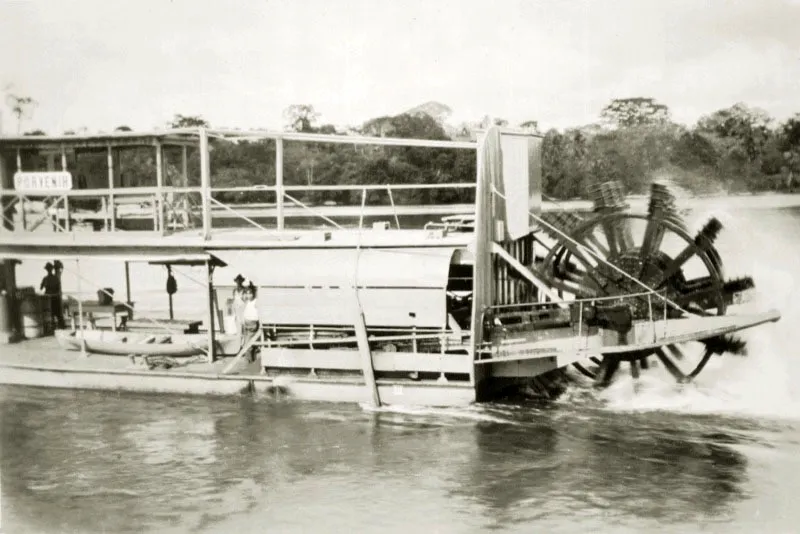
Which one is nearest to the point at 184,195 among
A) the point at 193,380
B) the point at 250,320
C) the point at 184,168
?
the point at 184,168

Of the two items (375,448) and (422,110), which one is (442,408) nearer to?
(375,448)

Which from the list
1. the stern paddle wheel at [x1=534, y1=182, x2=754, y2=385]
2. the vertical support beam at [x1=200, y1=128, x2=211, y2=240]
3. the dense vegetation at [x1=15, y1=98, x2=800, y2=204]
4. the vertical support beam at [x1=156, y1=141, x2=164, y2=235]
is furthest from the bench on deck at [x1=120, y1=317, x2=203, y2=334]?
the dense vegetation at [x1=15, y1=98, x2=800, y2=204]

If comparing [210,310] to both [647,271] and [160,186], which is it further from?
[647,271]

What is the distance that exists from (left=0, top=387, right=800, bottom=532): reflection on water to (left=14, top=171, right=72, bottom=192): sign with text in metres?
3.88

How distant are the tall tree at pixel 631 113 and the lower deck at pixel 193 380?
→ 1788cm

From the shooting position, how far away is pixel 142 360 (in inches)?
588

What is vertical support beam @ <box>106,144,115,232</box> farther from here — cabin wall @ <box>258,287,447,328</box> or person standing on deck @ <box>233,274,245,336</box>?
cabin wall @ <box>258,287,447,328</box>

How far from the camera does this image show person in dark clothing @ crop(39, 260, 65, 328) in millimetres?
16859

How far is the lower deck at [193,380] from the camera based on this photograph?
1313 cm

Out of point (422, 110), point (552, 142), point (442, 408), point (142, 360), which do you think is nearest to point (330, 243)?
point (442, 408)

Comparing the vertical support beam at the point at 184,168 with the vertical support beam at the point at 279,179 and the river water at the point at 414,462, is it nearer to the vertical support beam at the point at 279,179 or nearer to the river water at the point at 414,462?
the vertical support beam at the point at 279,179

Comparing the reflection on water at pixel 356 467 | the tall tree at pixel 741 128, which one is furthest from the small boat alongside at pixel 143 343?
the tall tree at pixel 741 128

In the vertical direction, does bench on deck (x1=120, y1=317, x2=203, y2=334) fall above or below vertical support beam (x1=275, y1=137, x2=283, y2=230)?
below

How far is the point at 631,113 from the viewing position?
30.0m
